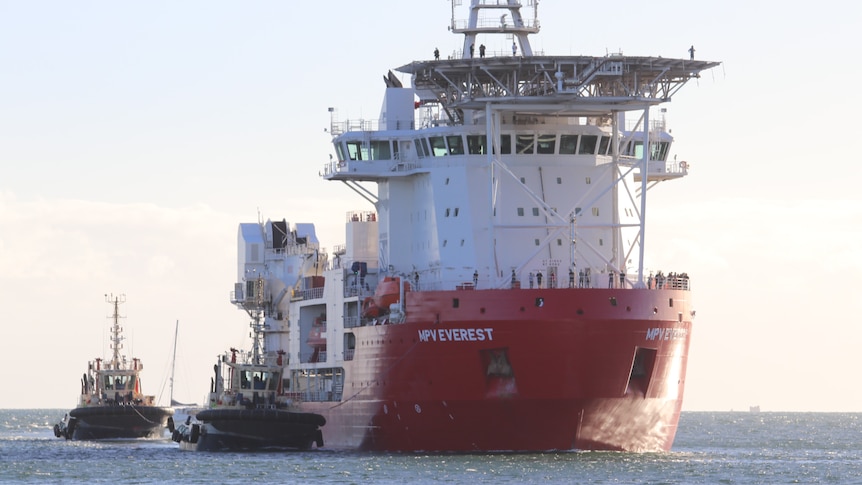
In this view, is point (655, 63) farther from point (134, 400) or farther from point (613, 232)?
point (134, 400)

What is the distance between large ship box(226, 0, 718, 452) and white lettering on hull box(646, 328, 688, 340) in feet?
0.24

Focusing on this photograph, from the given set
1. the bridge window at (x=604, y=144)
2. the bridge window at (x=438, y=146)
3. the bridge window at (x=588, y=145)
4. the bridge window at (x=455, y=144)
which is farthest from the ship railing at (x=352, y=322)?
the bridge window at (x=604, y=144)

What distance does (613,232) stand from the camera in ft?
201

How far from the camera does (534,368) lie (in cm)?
5594

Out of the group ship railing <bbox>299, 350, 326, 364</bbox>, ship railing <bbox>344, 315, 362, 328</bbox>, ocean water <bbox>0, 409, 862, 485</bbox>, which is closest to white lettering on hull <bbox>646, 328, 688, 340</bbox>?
ocean water <bbox>0, 409, 862, 485</bbox>

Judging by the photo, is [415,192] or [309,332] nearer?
[415,192]

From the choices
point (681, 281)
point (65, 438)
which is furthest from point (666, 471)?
point (65, 438)

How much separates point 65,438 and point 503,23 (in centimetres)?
3583

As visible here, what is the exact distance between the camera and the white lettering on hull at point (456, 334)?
56219 millimetres

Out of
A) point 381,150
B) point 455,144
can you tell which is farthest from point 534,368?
point 381,150

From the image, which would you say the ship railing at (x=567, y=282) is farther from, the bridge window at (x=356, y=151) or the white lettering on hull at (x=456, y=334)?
the bridge window at (x=356, y=151)

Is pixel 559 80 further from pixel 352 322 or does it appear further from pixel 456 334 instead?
A: pixel 352 322

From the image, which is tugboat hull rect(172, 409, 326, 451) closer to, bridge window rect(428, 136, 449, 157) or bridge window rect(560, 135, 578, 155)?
bridge window rect(428, 136, 449, 157)

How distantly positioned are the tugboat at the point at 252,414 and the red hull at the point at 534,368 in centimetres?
712
